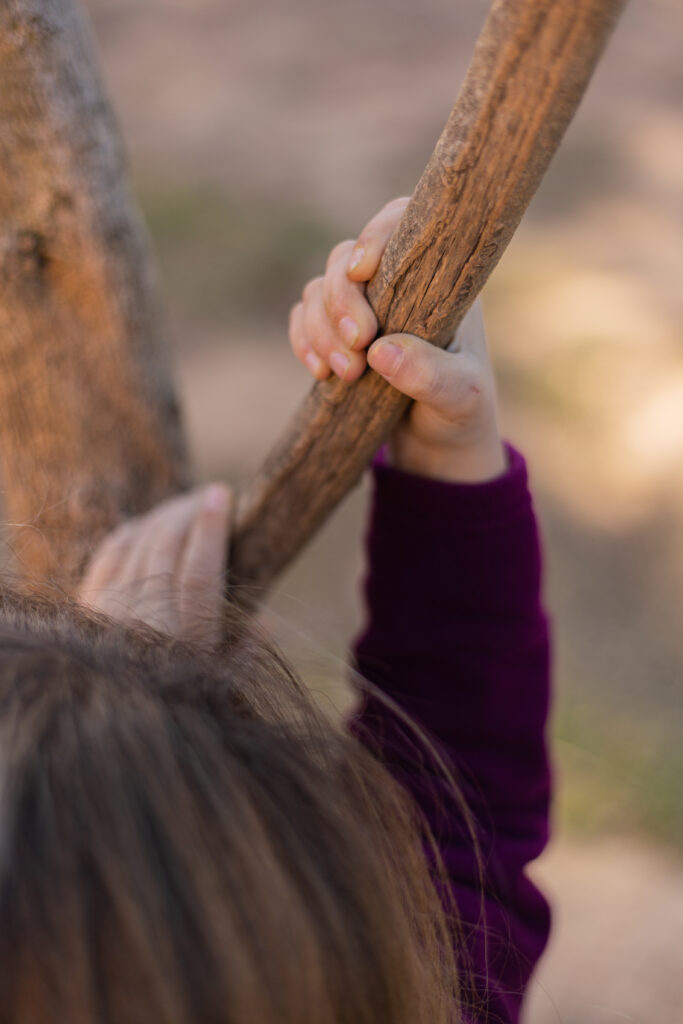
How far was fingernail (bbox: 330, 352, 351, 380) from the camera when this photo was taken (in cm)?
57

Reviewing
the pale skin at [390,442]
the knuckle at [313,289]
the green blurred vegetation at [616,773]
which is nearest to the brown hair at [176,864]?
the pale skin at [390,442]

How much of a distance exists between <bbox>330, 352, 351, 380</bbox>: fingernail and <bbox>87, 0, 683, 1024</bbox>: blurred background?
0.82ft

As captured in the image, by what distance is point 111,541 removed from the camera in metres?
0.80

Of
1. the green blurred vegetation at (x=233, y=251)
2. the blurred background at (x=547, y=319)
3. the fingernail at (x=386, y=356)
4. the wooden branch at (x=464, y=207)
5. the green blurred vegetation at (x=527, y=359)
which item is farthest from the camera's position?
the green blurred vegetation at (x=233, y=251)

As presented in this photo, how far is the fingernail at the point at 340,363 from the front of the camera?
1.86 feet

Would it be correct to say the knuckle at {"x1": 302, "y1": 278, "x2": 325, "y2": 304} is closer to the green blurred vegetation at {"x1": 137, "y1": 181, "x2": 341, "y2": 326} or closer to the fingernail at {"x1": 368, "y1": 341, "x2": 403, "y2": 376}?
the fingernail at {"x1": 368, "y1": 341, "x2": 403, "y2": 376}

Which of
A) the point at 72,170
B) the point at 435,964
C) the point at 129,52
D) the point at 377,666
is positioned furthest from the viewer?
the point at 129,52

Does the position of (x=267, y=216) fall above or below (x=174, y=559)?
above

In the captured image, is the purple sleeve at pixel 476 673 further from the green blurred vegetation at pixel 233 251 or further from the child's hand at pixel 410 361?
the green blurred vegetation at pixel 233 251

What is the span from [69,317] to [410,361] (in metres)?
0.37

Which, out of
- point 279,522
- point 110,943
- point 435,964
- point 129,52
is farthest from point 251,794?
point 129,52

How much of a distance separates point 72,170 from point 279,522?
330 millimetres

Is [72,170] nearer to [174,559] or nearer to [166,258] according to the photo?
[174,559]

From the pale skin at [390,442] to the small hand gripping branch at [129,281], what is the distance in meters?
0.02
